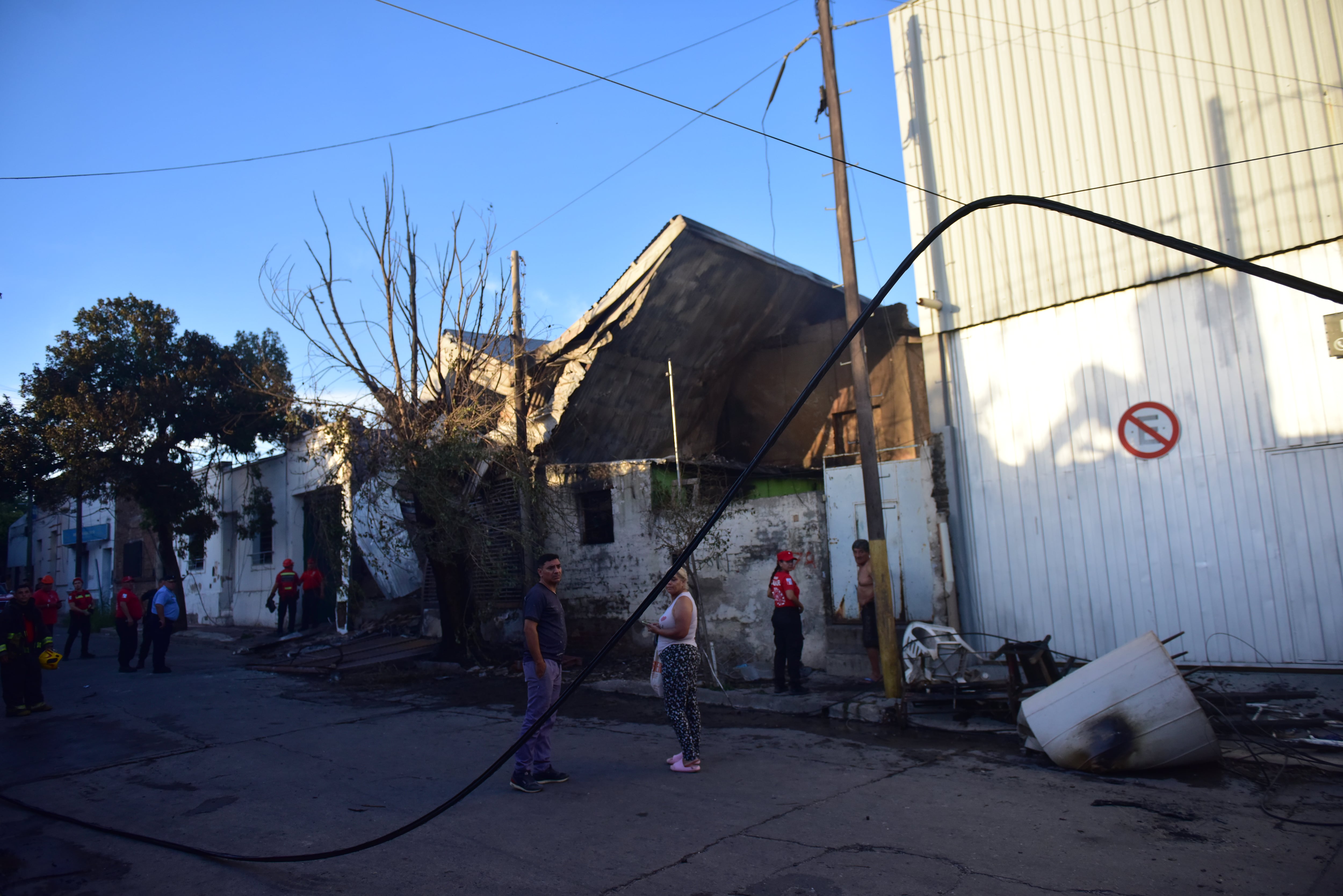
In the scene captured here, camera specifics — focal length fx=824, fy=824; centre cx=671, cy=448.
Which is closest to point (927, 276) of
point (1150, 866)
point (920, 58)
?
point (920, 58)

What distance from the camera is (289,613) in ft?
62.7

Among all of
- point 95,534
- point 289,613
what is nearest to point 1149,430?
point 289,613

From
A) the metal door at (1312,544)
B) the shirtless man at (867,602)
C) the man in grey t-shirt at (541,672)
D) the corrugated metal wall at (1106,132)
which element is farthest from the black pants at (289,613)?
the metal door at (1312,544)

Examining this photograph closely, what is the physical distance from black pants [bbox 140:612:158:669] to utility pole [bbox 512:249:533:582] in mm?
6060

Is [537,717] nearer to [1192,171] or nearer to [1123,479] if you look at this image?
[1123,479]

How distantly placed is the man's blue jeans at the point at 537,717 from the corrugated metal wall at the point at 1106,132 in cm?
754

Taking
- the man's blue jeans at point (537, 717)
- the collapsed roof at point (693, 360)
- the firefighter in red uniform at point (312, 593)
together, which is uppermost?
the collapsed roof at point (693, 360)

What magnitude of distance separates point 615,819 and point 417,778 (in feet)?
6.89

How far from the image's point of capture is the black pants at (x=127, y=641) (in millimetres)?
14016

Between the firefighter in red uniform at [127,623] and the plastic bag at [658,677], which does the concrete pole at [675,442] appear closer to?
the plastic bag at [658,677]

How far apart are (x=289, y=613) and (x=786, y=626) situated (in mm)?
14107

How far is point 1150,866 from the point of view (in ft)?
13.9

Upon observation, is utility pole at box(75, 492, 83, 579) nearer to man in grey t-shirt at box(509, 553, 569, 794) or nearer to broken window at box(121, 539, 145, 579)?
broken window at box(121, 539, 145, 579)

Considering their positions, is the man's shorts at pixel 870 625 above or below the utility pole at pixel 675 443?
below
